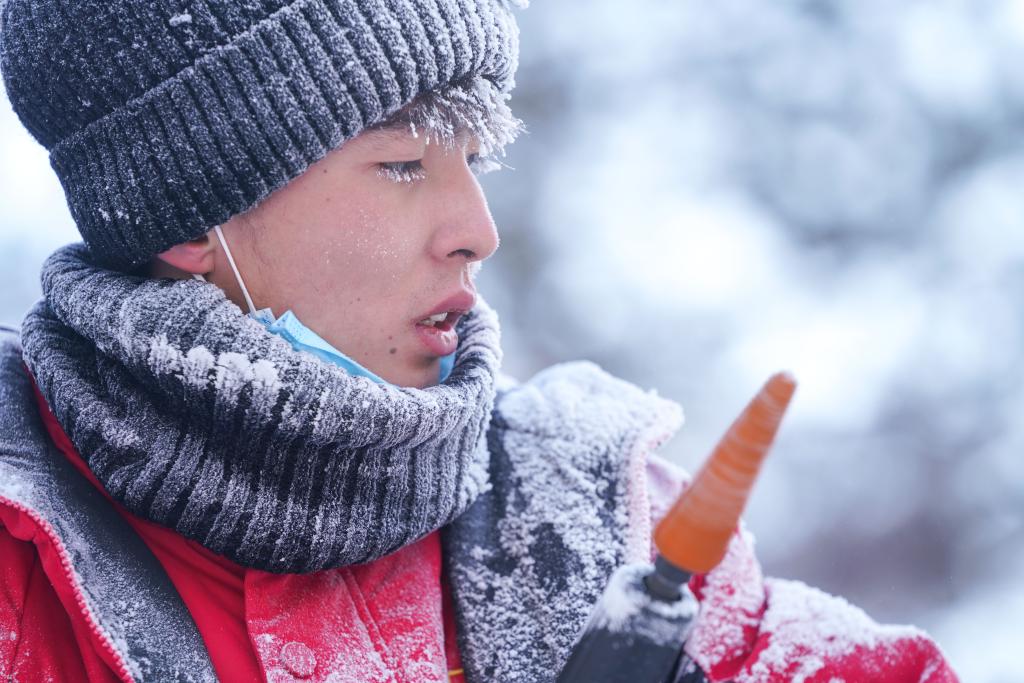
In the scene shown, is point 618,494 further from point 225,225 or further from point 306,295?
point 225,225

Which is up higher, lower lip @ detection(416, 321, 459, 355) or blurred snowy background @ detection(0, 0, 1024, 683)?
blurred snowy background @ detection(0, 0, 1024, 683)

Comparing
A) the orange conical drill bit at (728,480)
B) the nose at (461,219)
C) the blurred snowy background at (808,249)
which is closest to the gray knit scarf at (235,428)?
the nose at (461,219)

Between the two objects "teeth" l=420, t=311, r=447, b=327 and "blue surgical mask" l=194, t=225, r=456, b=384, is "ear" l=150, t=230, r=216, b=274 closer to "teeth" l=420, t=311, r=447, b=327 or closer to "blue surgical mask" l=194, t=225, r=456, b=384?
"blue surgical mask" l=194, t=225, r=456, b=384

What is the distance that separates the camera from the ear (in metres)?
1.42

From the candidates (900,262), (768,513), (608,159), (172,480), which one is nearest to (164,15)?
(172,480)

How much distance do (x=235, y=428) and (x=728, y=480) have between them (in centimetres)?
72

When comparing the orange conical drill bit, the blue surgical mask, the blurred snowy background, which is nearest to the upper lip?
the blue surgical mask

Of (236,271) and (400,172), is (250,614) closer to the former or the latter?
(236,271)

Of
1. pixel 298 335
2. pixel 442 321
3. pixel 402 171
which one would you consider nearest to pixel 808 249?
pixel 442 321

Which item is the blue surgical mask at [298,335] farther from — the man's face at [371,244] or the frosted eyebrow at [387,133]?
the frosted eyebrow at [387,133]

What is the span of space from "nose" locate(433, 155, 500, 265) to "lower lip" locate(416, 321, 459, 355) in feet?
0.39

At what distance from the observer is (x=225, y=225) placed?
1.41m

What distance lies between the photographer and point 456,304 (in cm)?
148

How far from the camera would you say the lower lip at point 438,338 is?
1462 millimetres
